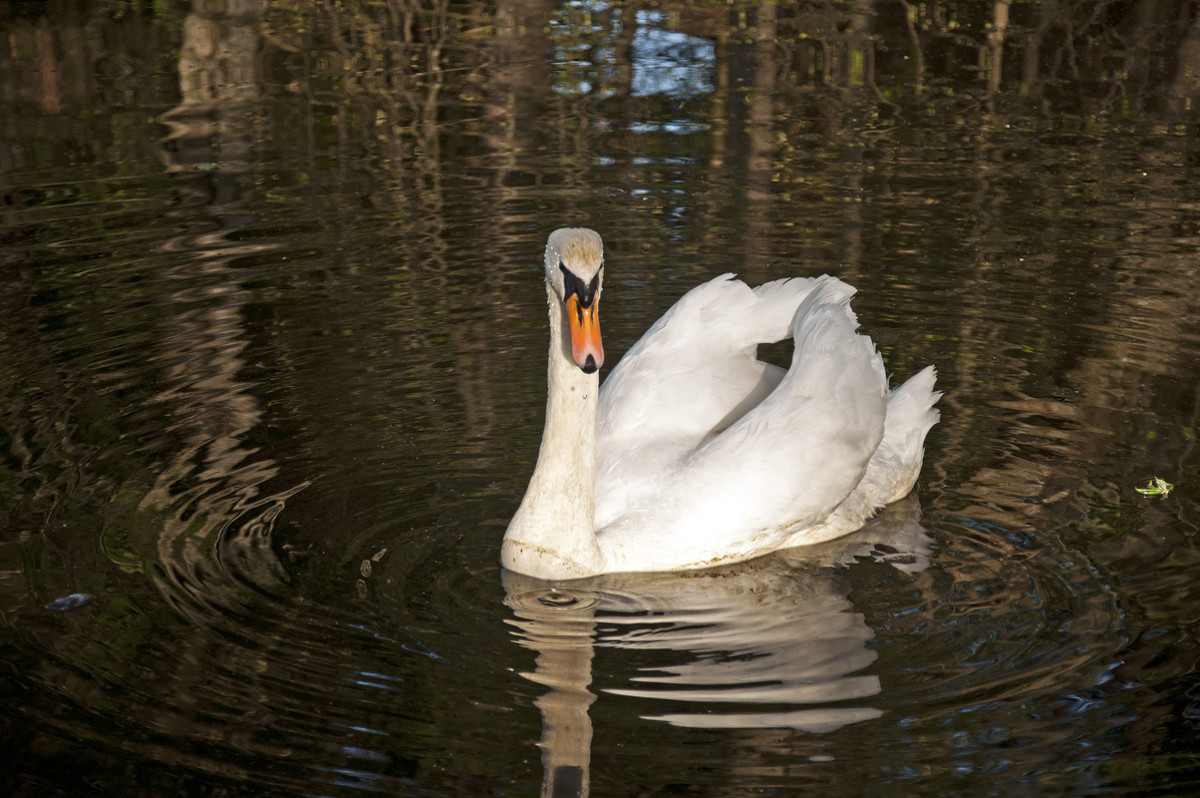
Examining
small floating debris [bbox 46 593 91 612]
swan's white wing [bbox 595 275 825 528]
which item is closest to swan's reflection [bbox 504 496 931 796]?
swan's white wing [bbox 595 275 825 528]

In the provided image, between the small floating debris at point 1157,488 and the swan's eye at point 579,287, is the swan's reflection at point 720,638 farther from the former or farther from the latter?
the swan's eye at point 579,287

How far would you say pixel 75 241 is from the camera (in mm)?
11375

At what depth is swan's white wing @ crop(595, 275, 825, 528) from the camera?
6.96 meters

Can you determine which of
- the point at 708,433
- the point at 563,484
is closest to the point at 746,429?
the point at 708,433

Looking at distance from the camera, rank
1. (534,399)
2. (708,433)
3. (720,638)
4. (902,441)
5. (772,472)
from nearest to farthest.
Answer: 1. (720,638)
2. (772,472)
3. (708,433)
4. (902,441)
5. (534,399)

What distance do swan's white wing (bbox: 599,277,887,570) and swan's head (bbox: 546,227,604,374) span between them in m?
1.00

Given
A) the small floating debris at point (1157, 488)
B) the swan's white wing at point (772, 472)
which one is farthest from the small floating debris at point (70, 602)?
the small floating debris at point (1157, 488)

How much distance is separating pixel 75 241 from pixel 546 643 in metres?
6.98

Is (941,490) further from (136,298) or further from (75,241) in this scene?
(75,241)

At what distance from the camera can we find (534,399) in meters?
8.59

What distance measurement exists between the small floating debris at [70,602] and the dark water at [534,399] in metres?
0.02

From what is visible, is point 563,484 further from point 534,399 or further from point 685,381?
point 534,399

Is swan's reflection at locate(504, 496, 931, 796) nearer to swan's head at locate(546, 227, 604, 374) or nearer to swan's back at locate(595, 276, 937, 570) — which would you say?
swan's back at locate(595, 276, 937, 570)

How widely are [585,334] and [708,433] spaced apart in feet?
5.10
